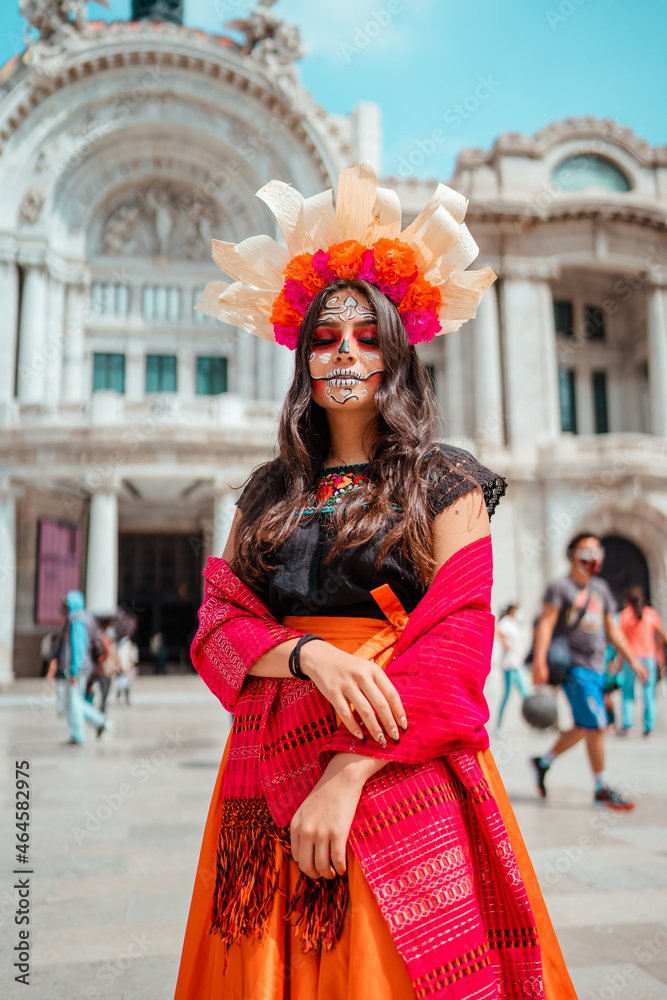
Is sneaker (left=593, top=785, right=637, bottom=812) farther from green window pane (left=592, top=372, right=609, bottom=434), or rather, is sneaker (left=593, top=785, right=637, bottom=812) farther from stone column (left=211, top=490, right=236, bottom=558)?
green window pane (left=592, top=372, right=609, bottom=434)

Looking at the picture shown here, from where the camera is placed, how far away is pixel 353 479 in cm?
231

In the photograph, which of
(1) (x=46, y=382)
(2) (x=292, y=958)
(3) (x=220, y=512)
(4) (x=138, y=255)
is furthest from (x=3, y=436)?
(2) (x=292, y=958)

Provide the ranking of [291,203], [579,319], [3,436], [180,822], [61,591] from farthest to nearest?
[579,319] → [61,591] → [3,436] → [180,822] → [291,203]

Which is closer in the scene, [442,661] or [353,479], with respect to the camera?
[442,661]

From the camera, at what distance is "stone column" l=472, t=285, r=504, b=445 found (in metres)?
25.5

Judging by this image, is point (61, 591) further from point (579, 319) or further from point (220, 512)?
point (579, 319)

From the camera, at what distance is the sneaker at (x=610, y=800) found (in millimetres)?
6406

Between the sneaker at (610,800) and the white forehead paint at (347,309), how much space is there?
5375 millimetres

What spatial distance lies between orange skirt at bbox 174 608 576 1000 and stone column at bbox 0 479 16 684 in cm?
2002

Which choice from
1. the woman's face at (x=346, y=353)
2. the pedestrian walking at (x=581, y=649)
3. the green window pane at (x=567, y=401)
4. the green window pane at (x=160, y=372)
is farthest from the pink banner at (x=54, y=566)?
the woman's face at (x=346, y=353)

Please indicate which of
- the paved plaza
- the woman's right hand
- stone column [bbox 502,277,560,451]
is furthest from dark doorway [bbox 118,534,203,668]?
the woman's right hand

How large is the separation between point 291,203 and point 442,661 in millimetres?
1462

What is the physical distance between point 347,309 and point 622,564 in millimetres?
24421

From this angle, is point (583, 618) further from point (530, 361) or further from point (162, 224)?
point (162, 224)
